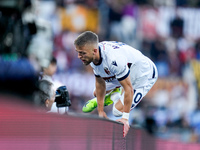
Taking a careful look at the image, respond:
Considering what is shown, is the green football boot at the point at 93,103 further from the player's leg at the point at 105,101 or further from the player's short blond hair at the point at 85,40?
the player's short blond hair at the point at 85,40

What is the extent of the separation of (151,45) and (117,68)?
46.8 ft

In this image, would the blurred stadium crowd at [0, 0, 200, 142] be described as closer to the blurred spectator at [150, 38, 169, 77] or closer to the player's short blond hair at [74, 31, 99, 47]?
the blurred spectator at [150, 38, 169, 77]

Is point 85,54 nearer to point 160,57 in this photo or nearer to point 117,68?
point 117,68

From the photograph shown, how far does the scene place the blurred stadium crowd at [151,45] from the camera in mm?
17109

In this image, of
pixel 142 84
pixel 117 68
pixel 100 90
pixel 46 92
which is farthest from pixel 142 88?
pixel 46 92

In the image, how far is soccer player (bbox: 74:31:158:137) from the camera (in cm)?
618

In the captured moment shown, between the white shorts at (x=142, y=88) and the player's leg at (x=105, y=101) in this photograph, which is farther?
the player's leg at (x=105, y=101)

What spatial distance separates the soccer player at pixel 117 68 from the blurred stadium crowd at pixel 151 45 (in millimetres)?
6549

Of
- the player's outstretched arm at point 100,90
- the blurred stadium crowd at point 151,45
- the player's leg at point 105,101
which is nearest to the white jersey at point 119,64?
the player's outstretched arm at point 100,90

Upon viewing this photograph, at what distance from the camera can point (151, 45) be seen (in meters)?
20.4

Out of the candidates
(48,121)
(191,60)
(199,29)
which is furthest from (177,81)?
(48,121)

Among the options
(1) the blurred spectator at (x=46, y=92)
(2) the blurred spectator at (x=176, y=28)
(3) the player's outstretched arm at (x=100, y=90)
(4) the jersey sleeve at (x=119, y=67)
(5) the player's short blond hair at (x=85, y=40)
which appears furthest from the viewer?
(2) the blurred spectator at (x=176, y=28)

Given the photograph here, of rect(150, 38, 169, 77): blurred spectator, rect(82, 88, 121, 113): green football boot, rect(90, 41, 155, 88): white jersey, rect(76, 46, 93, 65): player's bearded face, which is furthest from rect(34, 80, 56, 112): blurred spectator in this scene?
rect(150, 38, 169, 77): blurred spectator

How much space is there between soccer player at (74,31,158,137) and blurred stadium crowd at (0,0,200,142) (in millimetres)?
6549
